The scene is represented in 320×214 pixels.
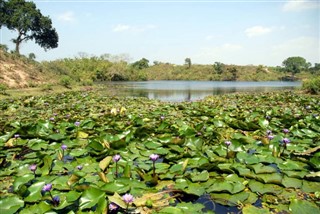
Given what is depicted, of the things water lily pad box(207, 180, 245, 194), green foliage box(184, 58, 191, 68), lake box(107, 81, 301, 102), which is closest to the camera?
water lily pad box(207, 180, 245, 194)

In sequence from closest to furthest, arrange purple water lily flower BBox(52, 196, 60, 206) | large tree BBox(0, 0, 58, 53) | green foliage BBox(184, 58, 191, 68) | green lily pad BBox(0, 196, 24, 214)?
green lily pad BBox(0, 196, 24, 214) < purple water lily flower BBox(52, 196, 60, 206) < large tree BBox(0, 0, 58, 53) < green foliage BBox(184, 58, 191, 68)

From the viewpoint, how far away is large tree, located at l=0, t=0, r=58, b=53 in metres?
28.0

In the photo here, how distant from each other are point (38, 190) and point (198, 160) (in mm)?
1458

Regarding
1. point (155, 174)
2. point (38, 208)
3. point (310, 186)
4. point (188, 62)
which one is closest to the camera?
point (38, 208)

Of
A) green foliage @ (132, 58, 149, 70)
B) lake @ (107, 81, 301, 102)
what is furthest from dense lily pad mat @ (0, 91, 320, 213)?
green foliage @ (132, 58, 149, 70)

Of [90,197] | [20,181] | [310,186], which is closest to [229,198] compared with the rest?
[310,186]

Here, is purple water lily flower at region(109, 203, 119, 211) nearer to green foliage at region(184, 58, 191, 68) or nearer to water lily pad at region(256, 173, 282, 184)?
water lily pad at region(256, 173, 282, 184)

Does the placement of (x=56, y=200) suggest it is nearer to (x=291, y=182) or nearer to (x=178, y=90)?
(x=291, y=182)

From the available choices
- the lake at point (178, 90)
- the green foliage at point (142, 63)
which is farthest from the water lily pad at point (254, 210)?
the green foliage at point (142, 63)

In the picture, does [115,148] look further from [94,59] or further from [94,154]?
[94,59]

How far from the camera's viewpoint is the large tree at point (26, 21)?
27969mm

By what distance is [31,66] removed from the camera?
20.4m

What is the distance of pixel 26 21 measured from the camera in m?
28.7

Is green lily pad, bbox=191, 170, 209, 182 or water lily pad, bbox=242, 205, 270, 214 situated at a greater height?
green lily pad, bbox=191, 170, 209, 182
